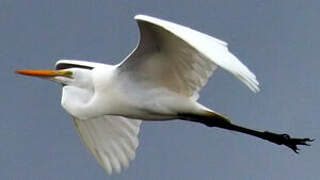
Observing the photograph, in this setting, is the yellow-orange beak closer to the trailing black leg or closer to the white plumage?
the white plumage

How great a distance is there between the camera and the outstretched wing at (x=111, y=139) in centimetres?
1616

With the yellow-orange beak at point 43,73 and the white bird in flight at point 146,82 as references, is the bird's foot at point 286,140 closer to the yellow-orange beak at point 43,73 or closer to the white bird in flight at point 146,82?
the white bird in flight at point 146,82

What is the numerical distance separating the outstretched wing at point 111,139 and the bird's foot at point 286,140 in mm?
1572

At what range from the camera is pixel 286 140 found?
16047 millimetres

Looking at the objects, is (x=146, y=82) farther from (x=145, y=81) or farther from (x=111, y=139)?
(x=111, y=139)

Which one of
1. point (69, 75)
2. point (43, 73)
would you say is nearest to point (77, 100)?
point (69, 75)

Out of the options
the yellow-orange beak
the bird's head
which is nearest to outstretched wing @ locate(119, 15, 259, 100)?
the bird's head

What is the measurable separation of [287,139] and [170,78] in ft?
6.99

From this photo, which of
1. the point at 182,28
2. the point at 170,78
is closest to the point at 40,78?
the point at 170,78

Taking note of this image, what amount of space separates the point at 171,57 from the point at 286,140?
2.44 metres

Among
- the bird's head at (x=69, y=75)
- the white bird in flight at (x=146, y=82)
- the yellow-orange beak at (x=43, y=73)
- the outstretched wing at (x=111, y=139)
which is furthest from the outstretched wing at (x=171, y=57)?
the outstretched wing at (x=111, y=139)

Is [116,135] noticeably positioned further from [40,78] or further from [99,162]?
[40,78]

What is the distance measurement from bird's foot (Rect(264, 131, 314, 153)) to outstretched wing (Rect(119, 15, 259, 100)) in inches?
61.8

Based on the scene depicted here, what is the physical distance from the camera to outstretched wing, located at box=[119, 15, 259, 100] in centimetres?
1287
